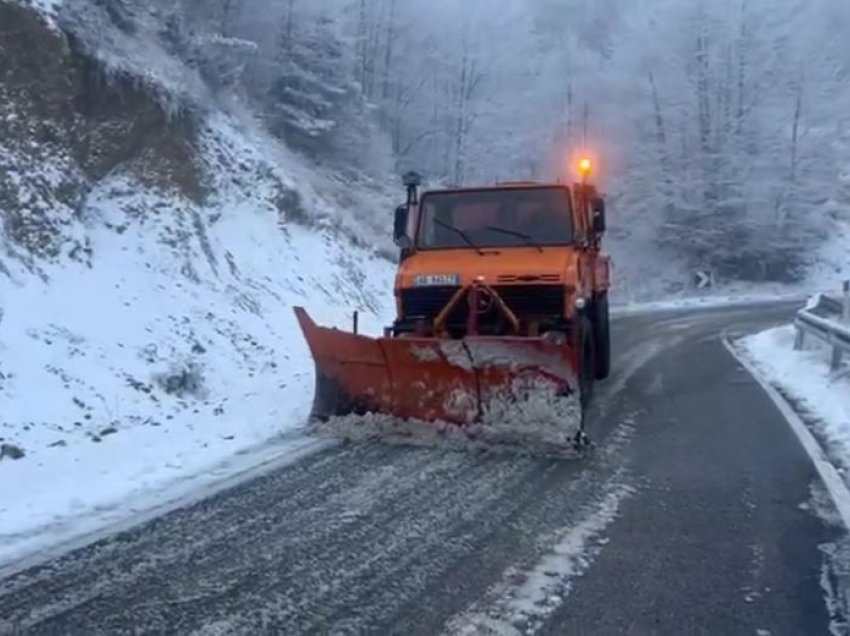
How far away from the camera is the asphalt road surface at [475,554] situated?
4238mm

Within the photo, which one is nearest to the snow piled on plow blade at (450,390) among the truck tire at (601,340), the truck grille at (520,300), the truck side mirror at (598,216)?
the truck grille at (520,300)

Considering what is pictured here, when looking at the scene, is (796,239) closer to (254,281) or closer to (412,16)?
(412,16)

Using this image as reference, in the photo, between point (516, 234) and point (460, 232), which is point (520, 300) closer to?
point (516, 234)

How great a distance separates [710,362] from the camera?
14297mm

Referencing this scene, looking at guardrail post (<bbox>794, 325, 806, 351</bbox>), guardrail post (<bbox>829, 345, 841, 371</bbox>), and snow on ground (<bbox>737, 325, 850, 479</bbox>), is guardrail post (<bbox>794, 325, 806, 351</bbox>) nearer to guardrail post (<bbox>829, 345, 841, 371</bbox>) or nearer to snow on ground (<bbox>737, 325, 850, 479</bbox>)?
snow on ground (<bbox>737, 325, 850, 479</bbox>)

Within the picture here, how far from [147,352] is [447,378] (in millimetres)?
4236

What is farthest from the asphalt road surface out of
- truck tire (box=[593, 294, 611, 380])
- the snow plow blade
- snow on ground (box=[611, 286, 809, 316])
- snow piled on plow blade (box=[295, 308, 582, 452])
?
snow on ground (box=[611, 286, 809, 316])

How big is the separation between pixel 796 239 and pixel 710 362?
2696 cm

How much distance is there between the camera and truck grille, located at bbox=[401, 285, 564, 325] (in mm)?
8672

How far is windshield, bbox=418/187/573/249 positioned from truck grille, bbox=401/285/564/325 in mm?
916

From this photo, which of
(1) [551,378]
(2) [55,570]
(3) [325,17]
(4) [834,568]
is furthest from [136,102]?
(3) [325,17]

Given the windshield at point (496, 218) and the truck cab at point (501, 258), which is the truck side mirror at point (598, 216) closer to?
the truck cab at point (501, 258)

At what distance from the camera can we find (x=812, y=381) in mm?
11758

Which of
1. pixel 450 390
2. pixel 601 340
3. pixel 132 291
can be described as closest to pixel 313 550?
pixel 450 390
